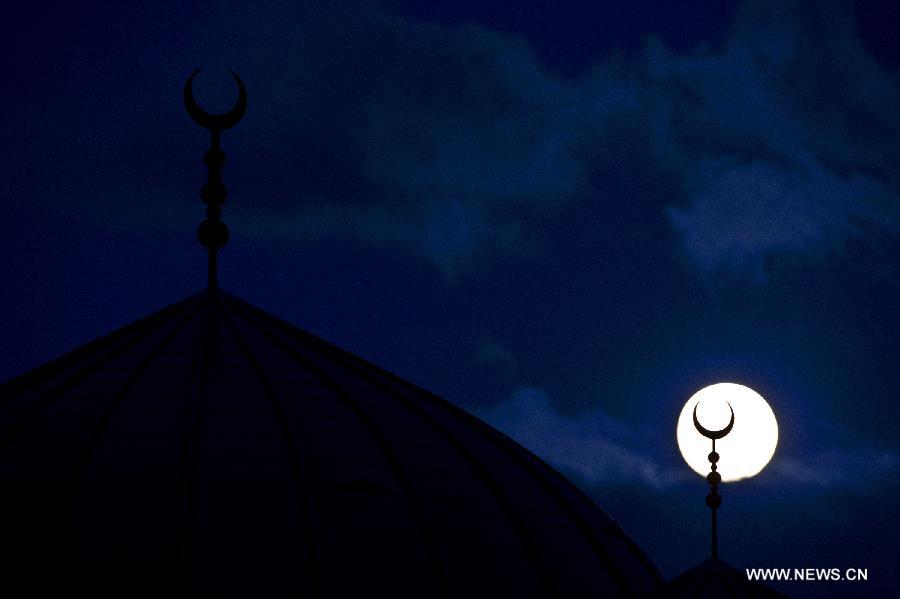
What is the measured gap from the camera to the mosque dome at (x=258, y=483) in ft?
50.3

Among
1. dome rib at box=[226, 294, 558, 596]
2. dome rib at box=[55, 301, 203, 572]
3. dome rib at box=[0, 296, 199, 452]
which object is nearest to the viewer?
dome rib at box=[55, 301, 203, 572]

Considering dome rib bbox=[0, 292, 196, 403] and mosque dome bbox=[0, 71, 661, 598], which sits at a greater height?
dome rib bbox=[0, 292, 196, 403]

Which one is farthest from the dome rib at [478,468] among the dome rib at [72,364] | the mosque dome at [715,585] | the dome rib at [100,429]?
the mosque dome at [715,585]

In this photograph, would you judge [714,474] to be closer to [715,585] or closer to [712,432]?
[712,432]

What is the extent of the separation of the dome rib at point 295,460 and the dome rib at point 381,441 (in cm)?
56

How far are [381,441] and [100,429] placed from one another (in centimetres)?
327

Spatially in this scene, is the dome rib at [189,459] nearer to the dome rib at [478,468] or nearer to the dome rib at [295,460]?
the dome rib at [295,460]

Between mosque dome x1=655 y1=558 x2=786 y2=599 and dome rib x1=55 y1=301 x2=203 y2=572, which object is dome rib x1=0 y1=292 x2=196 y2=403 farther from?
mosque dome x1=655 y1=558 x2=786 y2=599

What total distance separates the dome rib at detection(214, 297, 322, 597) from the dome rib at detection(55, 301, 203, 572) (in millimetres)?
686

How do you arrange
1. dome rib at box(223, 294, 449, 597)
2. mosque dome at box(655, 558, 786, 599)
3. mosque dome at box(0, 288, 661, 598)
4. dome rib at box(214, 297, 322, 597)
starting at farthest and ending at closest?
dome rib at box(223, 294, 449, 597), mosque dome at box(655, 558, 786, 599), dome rib at box(214, 297, 322, 597), mosque dome at box(0, 288, 661, 598)

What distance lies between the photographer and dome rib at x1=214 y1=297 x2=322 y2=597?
15.6m

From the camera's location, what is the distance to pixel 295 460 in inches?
650

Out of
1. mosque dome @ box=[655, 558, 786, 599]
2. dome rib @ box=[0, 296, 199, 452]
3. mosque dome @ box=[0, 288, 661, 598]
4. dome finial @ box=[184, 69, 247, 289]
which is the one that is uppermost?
dome finial @ box=[184, 69, 247, 289]

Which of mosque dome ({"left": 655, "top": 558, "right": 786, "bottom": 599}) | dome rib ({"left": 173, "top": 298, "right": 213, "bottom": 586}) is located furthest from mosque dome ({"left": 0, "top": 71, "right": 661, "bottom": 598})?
mosque dome ({"left": 655, "top": 558, "right": 786, "bottom": 599})
